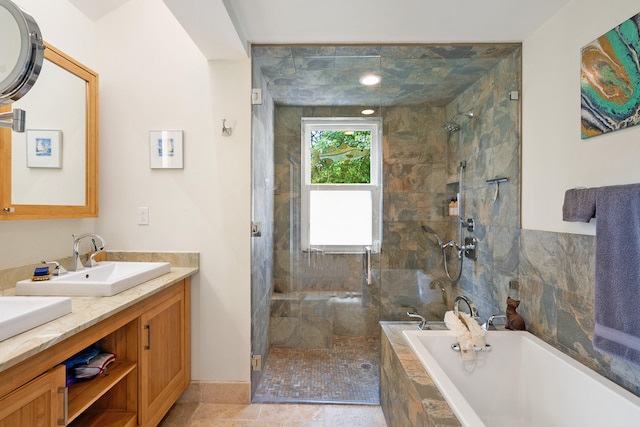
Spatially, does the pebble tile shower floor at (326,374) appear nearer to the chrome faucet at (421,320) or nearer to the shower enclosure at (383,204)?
the shower enclosure at (383,204)

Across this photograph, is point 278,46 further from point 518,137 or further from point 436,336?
point 436,336

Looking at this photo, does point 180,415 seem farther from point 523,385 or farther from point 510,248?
point 510,248

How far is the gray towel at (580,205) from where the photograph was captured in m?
1.41

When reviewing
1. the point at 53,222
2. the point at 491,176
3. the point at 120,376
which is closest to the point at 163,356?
the point at 120,376

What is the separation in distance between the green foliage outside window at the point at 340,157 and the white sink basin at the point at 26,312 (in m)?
1.64

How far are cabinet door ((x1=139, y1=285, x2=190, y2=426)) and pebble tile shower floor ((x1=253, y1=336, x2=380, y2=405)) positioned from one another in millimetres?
570

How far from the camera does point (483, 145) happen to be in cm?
229

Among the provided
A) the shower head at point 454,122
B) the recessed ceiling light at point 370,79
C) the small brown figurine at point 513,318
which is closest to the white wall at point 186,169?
the recessed ceiling light at point 370,79

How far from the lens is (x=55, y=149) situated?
1727mm

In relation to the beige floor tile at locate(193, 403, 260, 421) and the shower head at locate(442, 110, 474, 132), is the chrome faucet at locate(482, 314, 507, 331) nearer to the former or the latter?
the shower head at locate(442, 110, 474, 132)

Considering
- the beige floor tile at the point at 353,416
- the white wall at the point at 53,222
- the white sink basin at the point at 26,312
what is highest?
the white wall at the point at 53,222

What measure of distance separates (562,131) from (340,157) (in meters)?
1.35

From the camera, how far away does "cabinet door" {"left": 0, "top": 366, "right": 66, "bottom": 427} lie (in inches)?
36.0

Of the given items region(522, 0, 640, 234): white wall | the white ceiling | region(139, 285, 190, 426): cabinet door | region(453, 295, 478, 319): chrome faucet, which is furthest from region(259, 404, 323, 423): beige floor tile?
the white ceiling
